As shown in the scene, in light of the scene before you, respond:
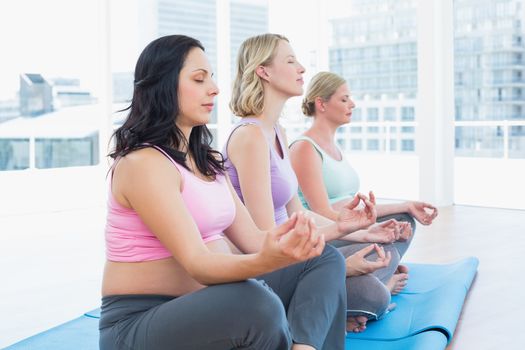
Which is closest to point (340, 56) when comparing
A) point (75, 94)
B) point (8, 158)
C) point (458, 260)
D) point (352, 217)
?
point (75, 94)

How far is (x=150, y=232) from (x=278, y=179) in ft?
2.68

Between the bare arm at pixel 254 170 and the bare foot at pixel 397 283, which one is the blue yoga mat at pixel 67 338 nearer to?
the bare arm at pixel 254 170

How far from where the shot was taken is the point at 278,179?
92.4 inches

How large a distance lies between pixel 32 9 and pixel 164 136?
5.62 m

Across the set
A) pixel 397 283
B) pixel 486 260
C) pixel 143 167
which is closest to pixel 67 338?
pixel 143 167

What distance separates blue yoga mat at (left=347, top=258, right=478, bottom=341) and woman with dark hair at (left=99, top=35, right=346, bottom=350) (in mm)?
596

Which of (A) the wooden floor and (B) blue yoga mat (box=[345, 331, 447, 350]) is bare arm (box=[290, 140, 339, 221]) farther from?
(A) the wooden floor

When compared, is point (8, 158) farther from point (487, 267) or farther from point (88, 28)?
point (487, 267)

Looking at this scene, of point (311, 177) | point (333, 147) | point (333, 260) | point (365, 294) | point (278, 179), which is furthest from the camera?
point (333, 147)

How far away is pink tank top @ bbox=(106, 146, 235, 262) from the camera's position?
159 cm

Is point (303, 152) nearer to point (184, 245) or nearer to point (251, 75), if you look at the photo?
point (251, 75)

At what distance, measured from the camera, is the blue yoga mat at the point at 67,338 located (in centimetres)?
233

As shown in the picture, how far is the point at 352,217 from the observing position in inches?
78.8

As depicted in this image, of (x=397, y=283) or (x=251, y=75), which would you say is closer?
(x=251, y=75)
